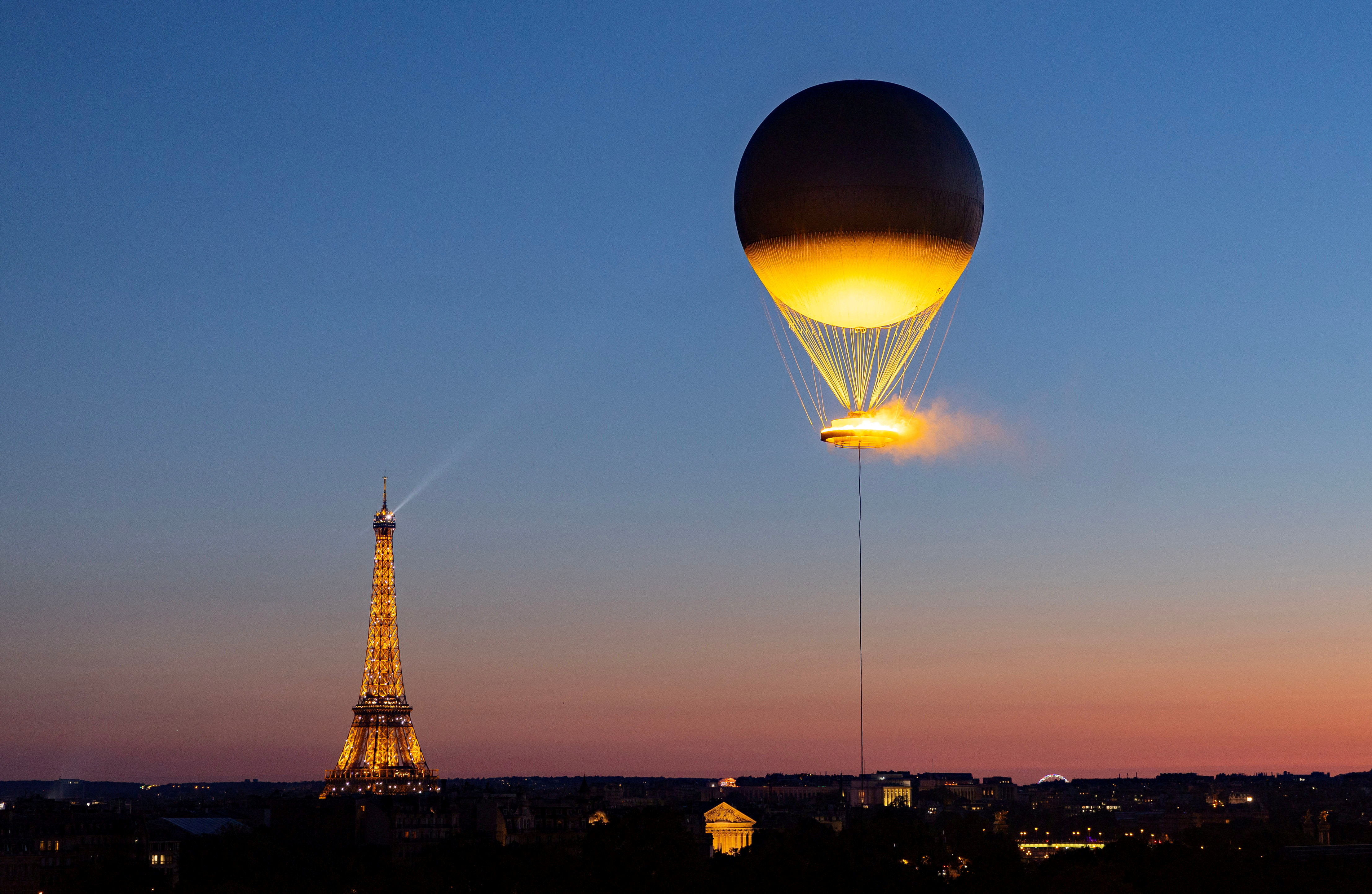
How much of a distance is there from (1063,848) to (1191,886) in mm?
66949

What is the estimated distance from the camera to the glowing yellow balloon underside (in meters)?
39.2

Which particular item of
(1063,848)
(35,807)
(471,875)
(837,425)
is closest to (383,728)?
(35,807)

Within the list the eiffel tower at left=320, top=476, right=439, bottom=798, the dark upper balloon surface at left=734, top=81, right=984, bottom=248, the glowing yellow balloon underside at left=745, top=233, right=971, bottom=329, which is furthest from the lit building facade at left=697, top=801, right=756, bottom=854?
the dark upper balloon surface at left=734, top=81, right=984, bottom=248

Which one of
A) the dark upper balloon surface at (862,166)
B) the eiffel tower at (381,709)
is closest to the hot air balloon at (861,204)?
the dark upper balloon surface at (862,166)

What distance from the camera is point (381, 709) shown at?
156375 mm

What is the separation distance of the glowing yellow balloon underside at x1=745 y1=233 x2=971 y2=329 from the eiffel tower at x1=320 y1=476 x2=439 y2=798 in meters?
117

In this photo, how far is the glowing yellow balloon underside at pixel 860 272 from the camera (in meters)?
39.2

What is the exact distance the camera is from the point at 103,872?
99500 mm

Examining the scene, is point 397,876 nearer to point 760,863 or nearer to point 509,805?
point 760,863

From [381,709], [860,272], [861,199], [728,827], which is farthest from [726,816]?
[861,199]

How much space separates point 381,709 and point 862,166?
408 feet

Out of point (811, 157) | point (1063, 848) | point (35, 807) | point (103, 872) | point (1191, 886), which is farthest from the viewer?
point (1063, 848)

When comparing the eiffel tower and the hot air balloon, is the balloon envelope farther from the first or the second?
the eiffel tower

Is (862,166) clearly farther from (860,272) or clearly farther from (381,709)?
(381,709)
